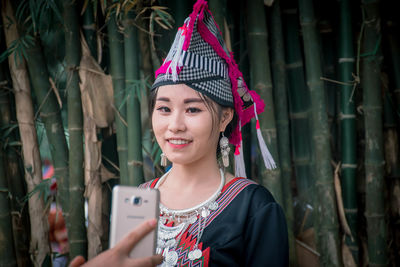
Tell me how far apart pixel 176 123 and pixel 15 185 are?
1.24m

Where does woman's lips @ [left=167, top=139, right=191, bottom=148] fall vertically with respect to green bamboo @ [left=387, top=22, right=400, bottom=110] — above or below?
below

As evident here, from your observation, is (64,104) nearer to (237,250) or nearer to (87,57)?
(87,57)

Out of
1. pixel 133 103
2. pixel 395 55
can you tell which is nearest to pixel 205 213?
pixel 133 103

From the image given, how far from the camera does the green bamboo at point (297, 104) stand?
1771 mm

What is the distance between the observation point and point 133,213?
0.84 m

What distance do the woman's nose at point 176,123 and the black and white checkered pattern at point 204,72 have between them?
95 mm

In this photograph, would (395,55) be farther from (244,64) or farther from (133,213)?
(133,213)

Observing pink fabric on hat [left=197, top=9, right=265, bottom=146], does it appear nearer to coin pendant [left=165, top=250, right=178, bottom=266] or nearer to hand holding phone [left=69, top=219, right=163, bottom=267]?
coin pendant [left=165, top=250, right=178, bottom=266]

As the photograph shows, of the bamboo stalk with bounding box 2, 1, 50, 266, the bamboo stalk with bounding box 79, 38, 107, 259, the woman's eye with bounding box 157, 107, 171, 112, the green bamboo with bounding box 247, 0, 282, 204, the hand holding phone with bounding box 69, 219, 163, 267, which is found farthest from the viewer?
the bamboo stalk with bounding box 2, 1, 50, 266

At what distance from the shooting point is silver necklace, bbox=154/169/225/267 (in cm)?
106

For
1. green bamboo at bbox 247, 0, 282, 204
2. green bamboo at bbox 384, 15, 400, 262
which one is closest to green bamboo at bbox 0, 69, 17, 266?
green bamboo at bbox 247, 0, 282, 204

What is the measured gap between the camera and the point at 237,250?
3.41 ft

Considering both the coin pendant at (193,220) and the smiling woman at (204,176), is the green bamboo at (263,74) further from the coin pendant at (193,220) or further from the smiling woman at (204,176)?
the coin pendant at (193,220)

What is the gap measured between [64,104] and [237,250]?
1.38 meters
